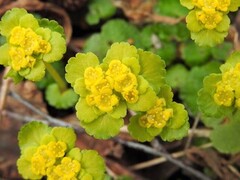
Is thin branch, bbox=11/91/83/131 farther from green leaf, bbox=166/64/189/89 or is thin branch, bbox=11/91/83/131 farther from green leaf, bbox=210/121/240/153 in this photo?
green leaf, bbox=210/121/240/153

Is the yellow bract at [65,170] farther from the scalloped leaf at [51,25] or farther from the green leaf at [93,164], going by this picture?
the scalloped leaf at [51,25]

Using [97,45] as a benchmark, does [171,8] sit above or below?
above

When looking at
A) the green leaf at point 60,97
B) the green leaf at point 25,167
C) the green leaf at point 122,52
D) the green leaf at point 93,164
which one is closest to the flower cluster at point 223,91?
the green leaf at point 122,52

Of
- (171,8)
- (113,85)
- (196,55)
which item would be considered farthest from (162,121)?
(171,8)

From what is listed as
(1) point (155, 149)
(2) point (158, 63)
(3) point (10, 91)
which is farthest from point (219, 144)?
(3) point (10, 91)

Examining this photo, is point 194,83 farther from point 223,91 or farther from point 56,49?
point 56,49

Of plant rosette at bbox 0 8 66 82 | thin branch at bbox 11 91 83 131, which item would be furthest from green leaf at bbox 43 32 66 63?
thin branch at bbox 11 91 83 131

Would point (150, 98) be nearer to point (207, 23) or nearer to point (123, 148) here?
point (207, 23)
